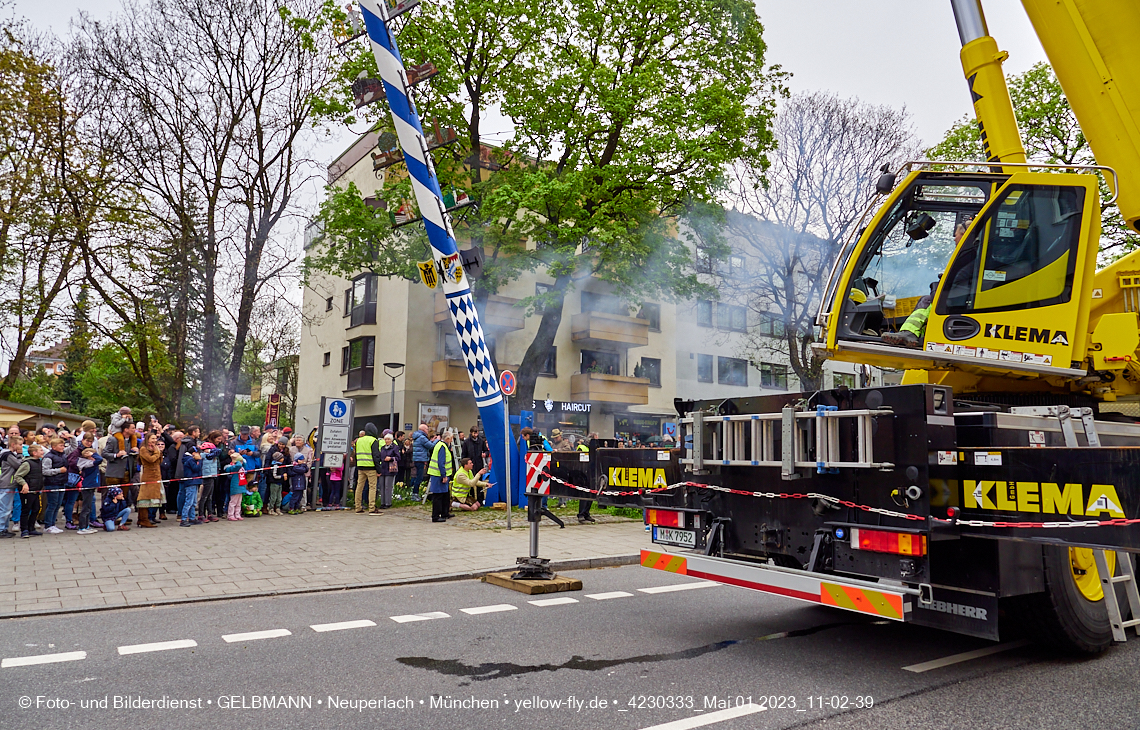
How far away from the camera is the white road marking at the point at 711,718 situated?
404 cm

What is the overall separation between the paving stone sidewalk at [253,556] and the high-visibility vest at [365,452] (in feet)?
6.31

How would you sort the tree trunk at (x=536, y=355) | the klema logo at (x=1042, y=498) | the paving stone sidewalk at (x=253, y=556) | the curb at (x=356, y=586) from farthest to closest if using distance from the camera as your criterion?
the tree trunk at (x=536, y=355) < the paving stone sidewalk at (x=253, y=556) < the curb at (x=356, y=586) < the klema logo at (x=1042, y=498)

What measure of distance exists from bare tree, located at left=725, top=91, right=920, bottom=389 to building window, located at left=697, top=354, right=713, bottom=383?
1099cm

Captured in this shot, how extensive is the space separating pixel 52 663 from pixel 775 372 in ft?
102

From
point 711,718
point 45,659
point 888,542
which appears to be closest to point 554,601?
point 711,718

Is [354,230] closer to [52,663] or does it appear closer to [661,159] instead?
[661,159]

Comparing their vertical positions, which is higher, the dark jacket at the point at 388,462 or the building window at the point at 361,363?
the building window at the point at 361,363

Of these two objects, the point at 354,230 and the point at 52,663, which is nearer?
the point at 52,663

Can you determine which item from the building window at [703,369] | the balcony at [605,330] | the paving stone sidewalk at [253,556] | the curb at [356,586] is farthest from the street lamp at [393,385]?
the building window at [703,369]

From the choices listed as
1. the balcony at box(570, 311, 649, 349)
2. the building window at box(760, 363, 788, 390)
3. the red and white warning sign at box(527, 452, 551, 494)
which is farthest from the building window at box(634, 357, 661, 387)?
the red and white warning sign at box(527, 452, 551, 494)

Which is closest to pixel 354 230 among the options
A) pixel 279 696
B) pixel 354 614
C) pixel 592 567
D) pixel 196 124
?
pixel 196 124

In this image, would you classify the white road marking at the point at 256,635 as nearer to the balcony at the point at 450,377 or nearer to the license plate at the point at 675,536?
the license plate at the point at 675,536

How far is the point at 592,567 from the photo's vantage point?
9.66m

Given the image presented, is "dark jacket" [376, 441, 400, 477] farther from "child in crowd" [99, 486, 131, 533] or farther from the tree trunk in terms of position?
the tree trunk
